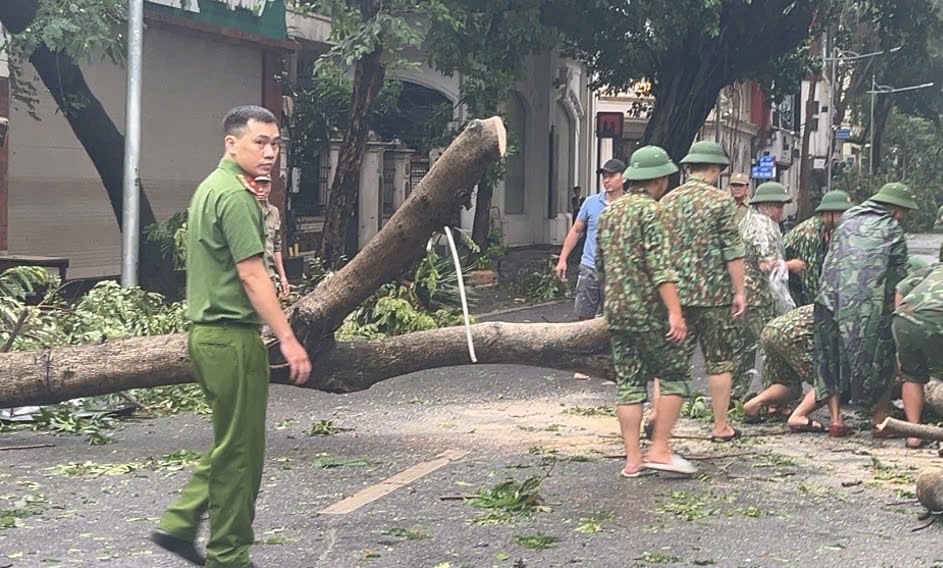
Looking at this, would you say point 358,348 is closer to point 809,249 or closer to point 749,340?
point 749,340

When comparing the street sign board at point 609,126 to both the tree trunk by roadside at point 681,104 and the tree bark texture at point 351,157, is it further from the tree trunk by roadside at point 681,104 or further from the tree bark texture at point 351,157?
the tree bark texture at point 351,157

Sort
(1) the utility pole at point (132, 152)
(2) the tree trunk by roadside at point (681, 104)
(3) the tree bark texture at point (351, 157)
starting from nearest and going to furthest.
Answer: (1) the utility pole at point (132, 152) → (3) the tree bark texture at point (351, 157) → (2) the tree trunk by roadside at point (681, 104)

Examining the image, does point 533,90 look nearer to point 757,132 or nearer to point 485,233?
point 485,233

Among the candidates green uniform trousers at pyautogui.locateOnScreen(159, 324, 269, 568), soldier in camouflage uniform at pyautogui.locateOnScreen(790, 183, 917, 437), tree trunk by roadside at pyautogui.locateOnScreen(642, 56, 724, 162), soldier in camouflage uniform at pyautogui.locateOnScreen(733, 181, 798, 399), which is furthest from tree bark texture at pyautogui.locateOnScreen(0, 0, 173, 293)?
green uniform trousers at pyautogui.locateOnScreen(159, 324, 269, 568)

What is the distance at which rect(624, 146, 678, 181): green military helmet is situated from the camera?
24.0 ft

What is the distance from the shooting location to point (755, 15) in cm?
2228

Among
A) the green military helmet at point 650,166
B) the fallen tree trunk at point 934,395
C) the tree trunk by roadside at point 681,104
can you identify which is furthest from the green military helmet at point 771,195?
the tree trunk by roadside at point 681,104

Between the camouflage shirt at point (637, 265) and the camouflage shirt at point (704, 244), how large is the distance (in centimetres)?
51

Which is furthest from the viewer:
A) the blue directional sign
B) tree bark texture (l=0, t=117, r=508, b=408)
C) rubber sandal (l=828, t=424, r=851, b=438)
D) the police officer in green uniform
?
the blue directional sign

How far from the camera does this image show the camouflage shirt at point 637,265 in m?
7.12

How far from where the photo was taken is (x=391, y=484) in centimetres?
700

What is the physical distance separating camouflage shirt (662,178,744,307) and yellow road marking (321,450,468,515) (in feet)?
5.23

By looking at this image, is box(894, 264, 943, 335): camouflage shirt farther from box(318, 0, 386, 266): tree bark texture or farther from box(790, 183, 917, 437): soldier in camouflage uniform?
box(318, 0, 386, 266): tree bark texture

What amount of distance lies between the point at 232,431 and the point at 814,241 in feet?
18.7
